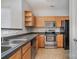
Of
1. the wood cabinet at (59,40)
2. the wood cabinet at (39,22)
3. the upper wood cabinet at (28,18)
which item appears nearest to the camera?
the upper wood cabinet at (28,18)

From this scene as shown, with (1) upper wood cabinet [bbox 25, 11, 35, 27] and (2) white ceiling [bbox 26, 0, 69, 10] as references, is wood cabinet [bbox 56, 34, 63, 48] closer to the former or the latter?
(2) white ceiling [bbox 26, 0, 69, 10]

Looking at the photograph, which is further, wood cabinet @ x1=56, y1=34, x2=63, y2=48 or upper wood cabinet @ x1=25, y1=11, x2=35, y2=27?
wood cabinet @ x1=56, y1=34, x2=63, y2=48

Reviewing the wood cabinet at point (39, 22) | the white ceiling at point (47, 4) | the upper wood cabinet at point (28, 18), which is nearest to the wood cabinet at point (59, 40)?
the wood cabinet at point (39, 22)

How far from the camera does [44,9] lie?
930 cm

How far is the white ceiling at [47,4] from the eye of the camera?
Result: 26.4ft

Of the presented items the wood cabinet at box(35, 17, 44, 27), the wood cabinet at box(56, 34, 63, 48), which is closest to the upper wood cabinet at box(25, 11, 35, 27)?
the wood cabinet at box(35, 17, 44, 27)

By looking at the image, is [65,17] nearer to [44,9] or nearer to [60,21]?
[60,21]

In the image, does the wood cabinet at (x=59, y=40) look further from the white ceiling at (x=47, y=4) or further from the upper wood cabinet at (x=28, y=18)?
the upper wood cabinet at (x=28, y=18)

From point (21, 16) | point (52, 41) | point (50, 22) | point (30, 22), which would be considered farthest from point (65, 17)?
point (21, 16)

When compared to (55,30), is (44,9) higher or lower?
higher

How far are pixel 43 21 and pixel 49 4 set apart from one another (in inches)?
50.9

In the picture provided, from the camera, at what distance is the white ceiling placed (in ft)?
26.4

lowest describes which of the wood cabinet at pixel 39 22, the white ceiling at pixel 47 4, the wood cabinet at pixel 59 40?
the wood cabinet at pixel 59 40

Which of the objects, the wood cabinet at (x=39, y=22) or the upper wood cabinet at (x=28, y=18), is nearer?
the upper wood cabinet at (x=28, y=18)
